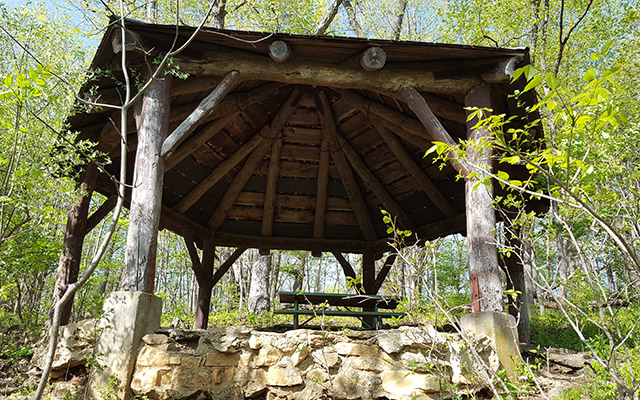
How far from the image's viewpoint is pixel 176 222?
855 cm

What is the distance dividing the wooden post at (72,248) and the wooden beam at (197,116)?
1.82m

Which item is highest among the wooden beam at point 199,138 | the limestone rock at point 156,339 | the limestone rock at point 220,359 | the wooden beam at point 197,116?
the wooden beam at point 199,138

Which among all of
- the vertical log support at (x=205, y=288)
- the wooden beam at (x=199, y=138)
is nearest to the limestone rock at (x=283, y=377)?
the wooden beam at (x=199, y=138)

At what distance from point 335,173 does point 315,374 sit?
579cm

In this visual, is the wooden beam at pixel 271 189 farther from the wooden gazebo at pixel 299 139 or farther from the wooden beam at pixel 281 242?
the wooden beam at pixel 281 242

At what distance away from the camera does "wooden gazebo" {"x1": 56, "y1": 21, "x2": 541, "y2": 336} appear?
4.95 m

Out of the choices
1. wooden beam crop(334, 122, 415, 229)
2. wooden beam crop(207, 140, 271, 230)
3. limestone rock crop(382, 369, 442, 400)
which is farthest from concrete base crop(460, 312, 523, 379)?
wooden beam crop(207, 140, 271, 230)

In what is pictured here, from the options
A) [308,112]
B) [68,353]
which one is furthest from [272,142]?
[68,353]

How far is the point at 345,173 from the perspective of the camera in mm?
9172

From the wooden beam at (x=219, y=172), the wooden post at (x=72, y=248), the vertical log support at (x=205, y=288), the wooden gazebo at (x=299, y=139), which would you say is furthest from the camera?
the vertical log support at (x=205, y=288)

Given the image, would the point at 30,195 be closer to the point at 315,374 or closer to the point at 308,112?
the point at 315,374

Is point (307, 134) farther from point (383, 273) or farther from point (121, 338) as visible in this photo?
point (121, 338)

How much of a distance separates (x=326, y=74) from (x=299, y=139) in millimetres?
3463

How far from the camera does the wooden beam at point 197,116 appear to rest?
499cm
